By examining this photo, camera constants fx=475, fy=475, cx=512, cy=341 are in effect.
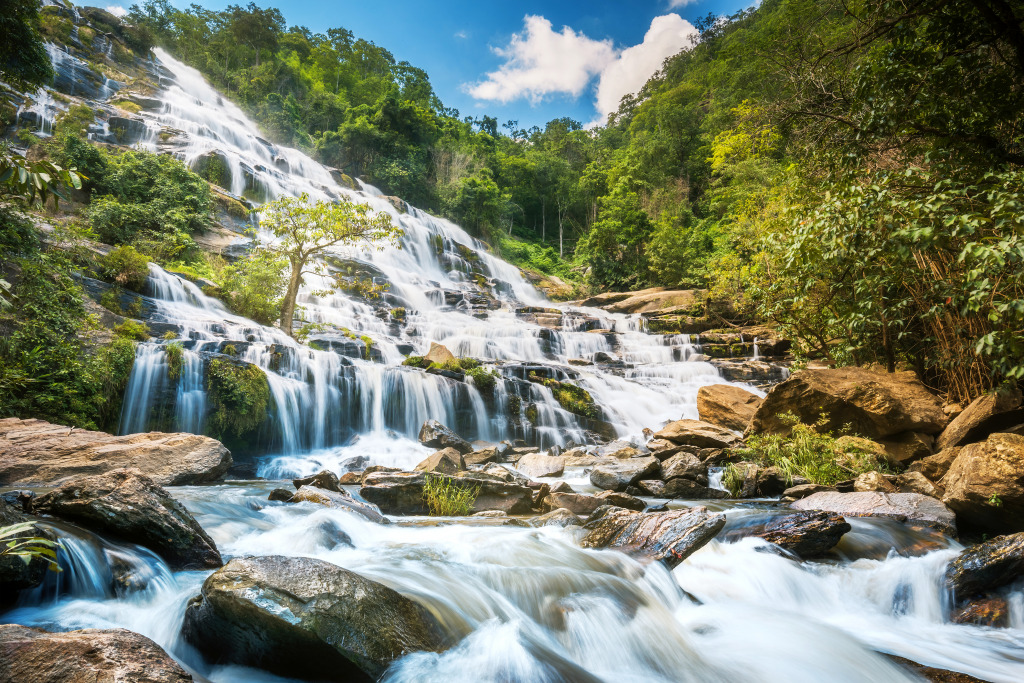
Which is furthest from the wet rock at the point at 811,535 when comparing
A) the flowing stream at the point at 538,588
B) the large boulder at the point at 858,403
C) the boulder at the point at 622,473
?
the large boulder at the point at 858,403

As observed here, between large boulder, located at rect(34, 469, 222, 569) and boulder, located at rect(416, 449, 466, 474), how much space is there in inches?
163

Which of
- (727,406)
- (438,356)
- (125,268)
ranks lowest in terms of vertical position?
(727,406)

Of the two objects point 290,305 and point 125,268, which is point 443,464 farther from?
point 125,268

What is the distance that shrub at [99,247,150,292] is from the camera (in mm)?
11617

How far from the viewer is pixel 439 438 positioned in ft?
36.2

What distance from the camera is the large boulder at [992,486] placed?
4664 millimetres

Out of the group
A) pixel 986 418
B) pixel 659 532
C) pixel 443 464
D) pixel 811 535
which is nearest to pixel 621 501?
pixel 659 532

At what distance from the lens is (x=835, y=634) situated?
372 cm

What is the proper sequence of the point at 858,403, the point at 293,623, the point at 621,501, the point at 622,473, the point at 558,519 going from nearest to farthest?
the point at 293,623 → the point at 558,519 → the point at 621,501 → the point at 858,403 → the point at 622,473

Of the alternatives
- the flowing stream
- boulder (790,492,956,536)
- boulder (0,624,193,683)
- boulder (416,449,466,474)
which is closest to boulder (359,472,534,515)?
the flowing stream

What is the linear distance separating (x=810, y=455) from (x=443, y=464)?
600 centimetres

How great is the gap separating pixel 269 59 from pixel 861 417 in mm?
53959

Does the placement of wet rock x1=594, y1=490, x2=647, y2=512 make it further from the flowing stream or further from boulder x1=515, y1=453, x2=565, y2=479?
boulder x1=515, y1=453, x2=565, y2=479

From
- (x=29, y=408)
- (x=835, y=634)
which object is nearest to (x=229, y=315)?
(x=29, y=408)
